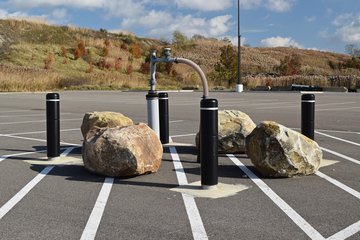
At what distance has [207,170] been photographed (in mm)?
6398

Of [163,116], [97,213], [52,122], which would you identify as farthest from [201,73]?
[97,213]

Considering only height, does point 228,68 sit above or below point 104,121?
above

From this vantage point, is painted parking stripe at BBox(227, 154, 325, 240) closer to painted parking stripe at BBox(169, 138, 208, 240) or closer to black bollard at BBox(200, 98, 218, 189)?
black bollard at BBox(200, 98, 218, 189)

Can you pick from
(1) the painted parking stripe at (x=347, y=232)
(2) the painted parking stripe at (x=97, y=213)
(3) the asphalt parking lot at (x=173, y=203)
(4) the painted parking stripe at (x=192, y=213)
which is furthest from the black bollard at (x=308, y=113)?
(1) the painted parking stripe at (x=347, y=232)

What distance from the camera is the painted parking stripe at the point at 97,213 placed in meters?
4.78

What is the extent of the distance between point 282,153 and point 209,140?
1332 mm

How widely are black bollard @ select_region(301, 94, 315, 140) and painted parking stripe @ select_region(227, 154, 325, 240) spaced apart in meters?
1.51

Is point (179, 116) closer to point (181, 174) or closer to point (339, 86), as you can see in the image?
point (181, 174)

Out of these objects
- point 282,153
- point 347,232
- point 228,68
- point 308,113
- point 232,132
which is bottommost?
point 347,232

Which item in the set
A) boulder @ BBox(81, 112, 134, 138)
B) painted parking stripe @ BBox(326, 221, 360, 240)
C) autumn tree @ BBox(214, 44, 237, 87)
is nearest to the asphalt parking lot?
painted parking stripe @ BBox(326, 221, 360, 240)

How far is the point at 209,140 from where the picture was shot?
249 inches

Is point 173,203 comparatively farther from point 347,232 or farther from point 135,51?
point 135,51

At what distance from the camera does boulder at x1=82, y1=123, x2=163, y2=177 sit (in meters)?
7.14

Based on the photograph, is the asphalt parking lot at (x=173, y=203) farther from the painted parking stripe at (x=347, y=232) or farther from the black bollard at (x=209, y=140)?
the black bollard at (x=209, y=140)
